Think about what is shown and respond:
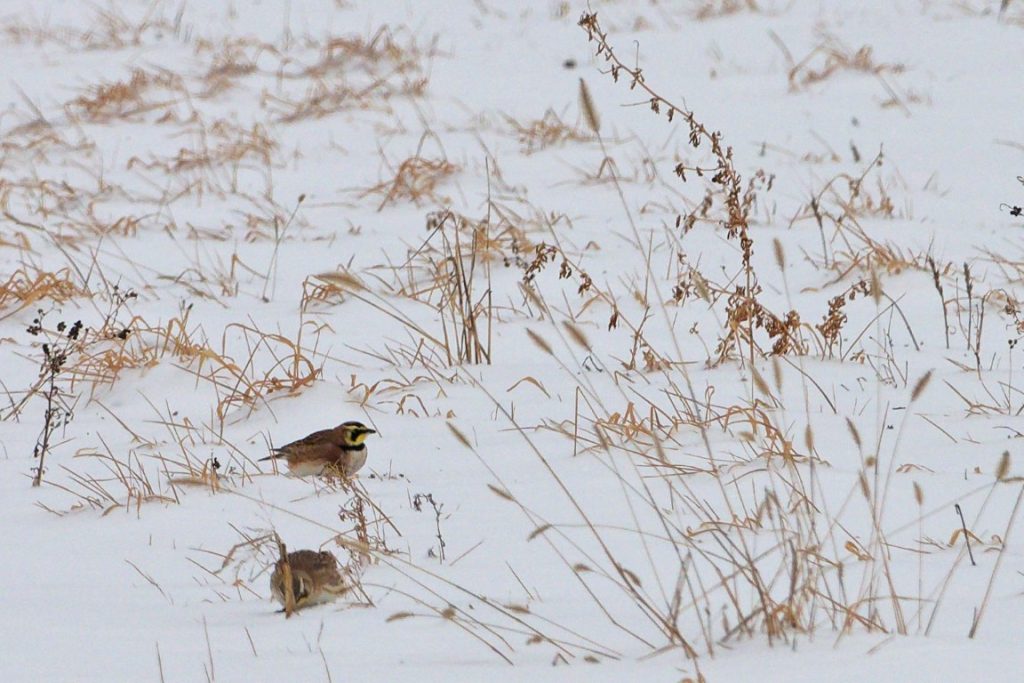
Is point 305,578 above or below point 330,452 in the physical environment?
below

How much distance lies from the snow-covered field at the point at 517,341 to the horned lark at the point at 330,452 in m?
0.06

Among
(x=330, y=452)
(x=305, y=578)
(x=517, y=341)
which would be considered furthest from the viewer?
(x=517, y=341)

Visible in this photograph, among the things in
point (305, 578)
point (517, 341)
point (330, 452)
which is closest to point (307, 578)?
point (305, 578)

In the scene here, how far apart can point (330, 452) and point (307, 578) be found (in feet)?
3.47

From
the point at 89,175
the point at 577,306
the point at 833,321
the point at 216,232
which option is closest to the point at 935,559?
the point at 833,321

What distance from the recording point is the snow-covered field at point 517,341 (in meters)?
2.27

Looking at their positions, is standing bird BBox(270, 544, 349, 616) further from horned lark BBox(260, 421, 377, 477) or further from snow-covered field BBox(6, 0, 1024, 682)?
horned lark BBox(260, 421, 377, 477)

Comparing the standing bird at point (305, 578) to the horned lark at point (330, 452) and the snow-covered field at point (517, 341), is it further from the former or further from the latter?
the horned lark at point (330, 452)

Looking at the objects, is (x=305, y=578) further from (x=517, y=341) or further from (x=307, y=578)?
(x=517, y=341)

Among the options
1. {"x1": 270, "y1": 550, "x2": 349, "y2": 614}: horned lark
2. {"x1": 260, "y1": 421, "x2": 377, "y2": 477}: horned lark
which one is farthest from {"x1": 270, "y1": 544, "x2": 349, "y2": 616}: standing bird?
{"x1": 260, "y1": 421, "x2": 377, "y2": 477}: horned lark

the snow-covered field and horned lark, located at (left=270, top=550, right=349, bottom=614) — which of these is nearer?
the snow-covered field

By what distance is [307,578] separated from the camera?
2428 mm

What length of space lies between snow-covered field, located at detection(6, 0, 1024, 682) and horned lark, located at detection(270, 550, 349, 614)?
59 millimetres

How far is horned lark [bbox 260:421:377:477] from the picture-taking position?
3.45 m
